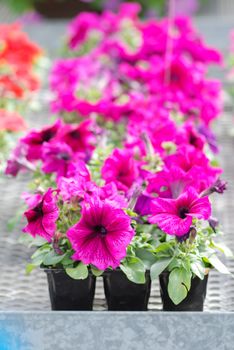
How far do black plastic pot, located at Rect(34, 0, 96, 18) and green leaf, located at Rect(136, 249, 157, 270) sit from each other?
12.5 ft

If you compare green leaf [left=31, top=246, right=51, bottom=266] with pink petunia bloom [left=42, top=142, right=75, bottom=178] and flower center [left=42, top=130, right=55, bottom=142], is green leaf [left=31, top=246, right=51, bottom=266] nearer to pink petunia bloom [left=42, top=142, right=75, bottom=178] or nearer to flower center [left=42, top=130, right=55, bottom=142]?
pink petunia bloom [left=42, top=142, right=75, bottom=178]

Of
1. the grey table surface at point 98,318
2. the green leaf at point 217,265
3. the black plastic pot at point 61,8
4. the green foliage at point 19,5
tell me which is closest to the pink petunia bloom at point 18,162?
the grey table surface at point 98,318

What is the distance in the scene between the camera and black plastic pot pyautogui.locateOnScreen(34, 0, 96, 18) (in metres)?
5.14

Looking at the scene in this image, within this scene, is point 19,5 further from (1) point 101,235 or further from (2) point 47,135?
(1) point 101,235

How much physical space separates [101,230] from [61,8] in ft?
13.1

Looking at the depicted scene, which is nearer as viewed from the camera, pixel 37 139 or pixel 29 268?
pixel 29 268

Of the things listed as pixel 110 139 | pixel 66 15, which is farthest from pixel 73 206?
pixel 66 15

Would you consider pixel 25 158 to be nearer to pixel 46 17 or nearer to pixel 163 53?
pixel 163 53

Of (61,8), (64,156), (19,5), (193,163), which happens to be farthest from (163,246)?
(61,8)

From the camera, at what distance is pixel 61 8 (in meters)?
5.22

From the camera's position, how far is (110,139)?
89.2 inches

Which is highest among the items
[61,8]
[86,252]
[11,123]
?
[86,252]

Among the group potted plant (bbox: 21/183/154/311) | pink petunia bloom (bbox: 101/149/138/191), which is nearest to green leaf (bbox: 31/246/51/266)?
potted plant (bbox: 21/183/154/311)

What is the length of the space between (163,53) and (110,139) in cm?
64
